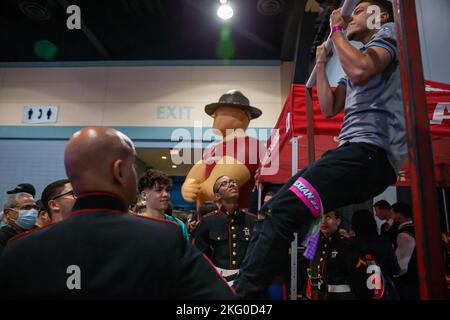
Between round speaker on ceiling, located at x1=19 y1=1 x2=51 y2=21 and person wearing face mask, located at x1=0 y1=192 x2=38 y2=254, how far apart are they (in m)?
5.34

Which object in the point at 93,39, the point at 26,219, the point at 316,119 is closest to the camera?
the point at 26,219

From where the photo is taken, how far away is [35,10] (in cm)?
695

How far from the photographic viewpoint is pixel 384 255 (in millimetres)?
3359

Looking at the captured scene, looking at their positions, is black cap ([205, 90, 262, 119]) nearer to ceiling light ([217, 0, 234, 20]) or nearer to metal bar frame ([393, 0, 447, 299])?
metal bar frame ([393, 0, 447, 299])

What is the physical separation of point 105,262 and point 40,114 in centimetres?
862

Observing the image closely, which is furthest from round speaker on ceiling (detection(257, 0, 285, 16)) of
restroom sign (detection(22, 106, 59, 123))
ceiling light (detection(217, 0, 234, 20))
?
restroom sign (detection(22, 106, 59, 123))

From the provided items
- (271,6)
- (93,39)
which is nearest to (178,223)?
(271,6)

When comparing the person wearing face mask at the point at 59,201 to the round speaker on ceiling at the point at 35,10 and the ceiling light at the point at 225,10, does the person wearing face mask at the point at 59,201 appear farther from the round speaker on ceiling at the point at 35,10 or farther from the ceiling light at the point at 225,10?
the round speaker on ceiling at the point at 35,10

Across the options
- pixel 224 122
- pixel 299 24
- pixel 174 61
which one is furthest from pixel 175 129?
pixel 224 122

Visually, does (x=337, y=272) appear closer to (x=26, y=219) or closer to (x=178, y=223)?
(x=178, y=223)

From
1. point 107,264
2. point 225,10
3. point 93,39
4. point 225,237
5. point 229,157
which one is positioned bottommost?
point 107,264

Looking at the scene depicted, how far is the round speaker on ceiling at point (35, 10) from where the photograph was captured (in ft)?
22.2

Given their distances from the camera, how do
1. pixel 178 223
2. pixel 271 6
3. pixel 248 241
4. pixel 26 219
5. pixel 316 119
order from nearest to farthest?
pixel 178 223
pixel 26 219
pixel 316 119
pixel 248 241
pixel 271 6

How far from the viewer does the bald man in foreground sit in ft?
2.72
